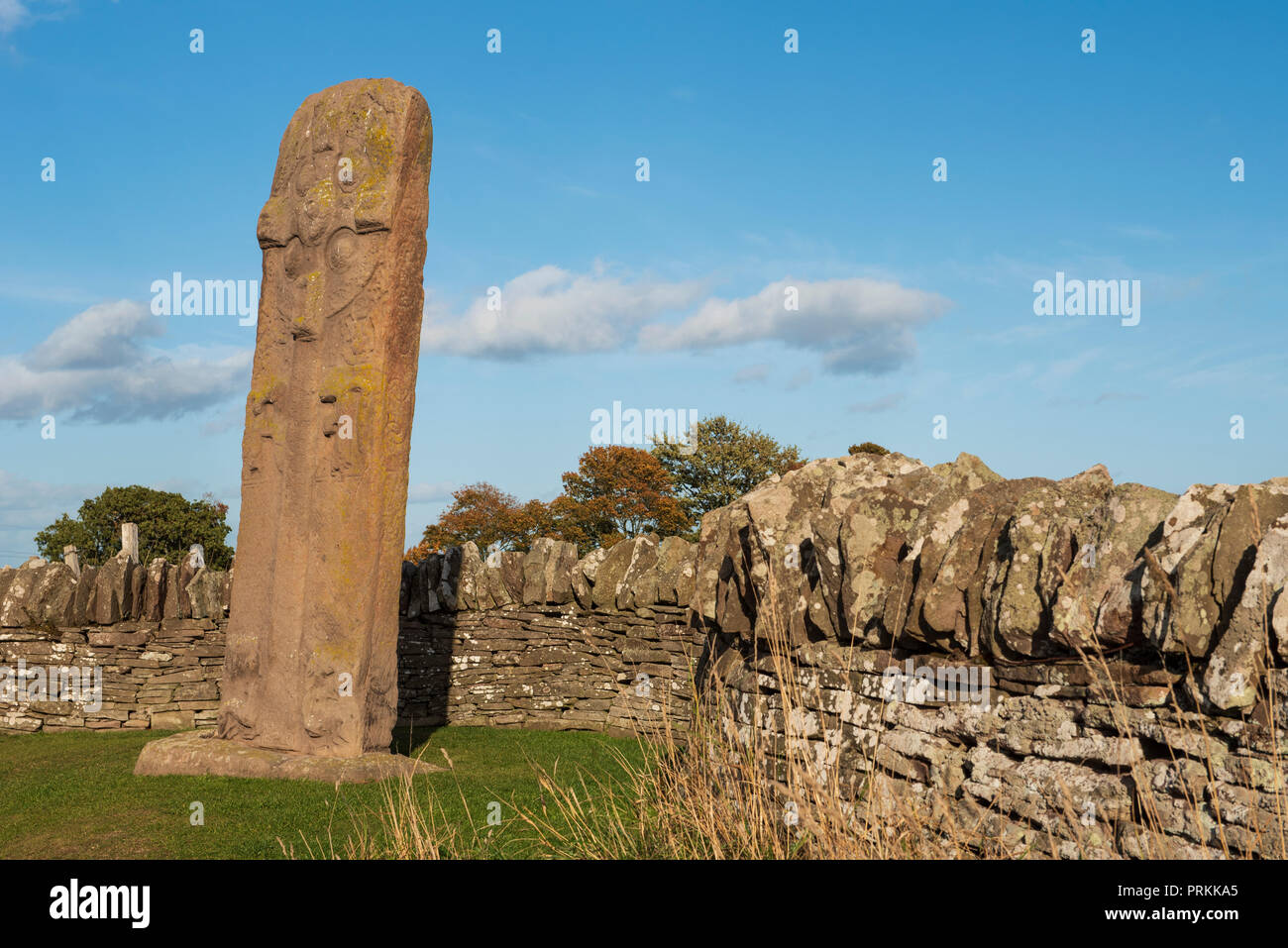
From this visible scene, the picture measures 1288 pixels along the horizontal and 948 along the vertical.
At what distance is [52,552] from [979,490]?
34384 millimetres

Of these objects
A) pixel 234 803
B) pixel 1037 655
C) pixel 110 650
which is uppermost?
pixel 1037 655

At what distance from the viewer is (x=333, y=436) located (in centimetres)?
812

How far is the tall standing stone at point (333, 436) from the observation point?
26.3ft

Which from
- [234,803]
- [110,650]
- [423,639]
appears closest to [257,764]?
[234,803]

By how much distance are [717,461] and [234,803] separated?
3113 cm

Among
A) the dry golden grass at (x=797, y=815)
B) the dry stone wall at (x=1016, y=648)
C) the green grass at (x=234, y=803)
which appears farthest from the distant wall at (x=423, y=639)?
the dry golden grass at (x=797, y=815)

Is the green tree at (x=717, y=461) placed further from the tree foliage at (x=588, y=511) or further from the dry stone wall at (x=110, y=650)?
the dry stone wall at (x=110, y=650)

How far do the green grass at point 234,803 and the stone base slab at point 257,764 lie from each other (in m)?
0.14

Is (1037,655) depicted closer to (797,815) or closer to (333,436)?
(797,815)

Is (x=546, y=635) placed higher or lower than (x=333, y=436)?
lower

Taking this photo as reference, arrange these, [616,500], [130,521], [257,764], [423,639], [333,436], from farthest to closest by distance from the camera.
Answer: [616,500], [130,521], [423,639], [333,436], [257,764]
